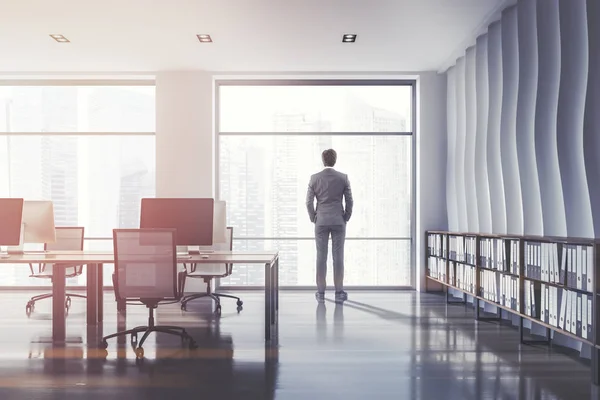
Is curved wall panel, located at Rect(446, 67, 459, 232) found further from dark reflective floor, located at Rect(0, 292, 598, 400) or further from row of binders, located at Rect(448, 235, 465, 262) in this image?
dark reflective floor, located at Rect(0, 292, 598, 400)

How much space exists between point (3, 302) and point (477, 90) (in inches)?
253

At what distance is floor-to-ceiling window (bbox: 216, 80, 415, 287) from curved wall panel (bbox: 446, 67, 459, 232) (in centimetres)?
70

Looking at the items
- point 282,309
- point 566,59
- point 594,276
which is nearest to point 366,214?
point 282,309

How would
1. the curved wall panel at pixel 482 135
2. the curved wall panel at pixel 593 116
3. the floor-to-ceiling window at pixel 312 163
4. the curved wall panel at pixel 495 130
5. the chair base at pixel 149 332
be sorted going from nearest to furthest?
the curved wall panel at pixel 593 116 < the chair base at pixel 149 332 < the curved wall panel at pixel 495 130 < the curved wall panel at pixel 482 135 < the floor-to-ceiling window at pixel 312 163

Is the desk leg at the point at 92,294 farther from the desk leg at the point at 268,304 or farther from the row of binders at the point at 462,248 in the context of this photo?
the row of binders at the point at 462,248

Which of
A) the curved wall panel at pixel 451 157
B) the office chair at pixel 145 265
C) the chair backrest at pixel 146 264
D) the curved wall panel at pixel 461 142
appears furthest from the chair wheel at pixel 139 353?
the curved wall panel at pixel 451 157

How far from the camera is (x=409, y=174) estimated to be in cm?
848

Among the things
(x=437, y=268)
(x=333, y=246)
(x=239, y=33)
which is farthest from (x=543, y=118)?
(x=239, y=33)

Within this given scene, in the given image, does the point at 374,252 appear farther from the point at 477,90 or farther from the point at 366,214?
the point at 477,90

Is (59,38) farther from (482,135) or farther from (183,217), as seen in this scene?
(482,135)

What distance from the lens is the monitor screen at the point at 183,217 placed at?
5215 millimetres

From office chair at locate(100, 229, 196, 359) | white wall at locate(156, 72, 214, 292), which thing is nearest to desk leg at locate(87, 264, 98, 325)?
office chair at locate(100, 229, 196, 359)

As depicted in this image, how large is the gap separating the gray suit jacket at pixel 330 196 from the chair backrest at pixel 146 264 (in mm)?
3077

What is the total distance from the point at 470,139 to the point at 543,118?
208 cm
